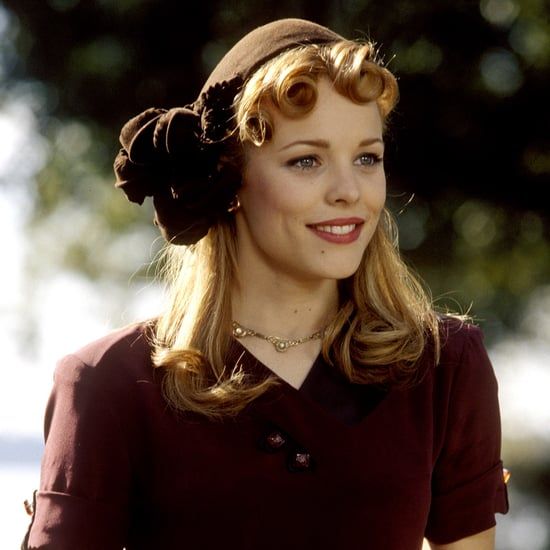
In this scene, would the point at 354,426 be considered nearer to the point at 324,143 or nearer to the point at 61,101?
the point at 324,143

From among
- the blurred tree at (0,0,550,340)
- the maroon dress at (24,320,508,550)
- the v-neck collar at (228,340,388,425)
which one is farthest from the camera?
the blurred tree at (0,0,550,340)

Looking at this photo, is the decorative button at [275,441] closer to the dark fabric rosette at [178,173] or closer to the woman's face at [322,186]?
the woman's face at [322,186]

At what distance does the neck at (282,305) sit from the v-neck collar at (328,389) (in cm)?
6

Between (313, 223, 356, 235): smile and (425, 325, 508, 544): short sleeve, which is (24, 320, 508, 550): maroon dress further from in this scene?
(313, 223, 356, 235): smile

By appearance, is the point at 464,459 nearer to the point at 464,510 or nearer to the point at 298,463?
the point at 464,510

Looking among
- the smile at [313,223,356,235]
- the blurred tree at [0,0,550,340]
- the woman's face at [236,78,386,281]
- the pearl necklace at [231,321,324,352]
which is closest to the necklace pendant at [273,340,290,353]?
the pearl necklace at [231,321,324,352]

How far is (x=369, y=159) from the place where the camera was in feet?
7.85

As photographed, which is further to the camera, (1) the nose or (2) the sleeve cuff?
(2) the sleeve cuff

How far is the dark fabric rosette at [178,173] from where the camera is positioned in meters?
2.43

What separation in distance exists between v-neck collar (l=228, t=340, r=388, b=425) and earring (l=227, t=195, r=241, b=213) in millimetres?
250

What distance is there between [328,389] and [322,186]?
1.28ft

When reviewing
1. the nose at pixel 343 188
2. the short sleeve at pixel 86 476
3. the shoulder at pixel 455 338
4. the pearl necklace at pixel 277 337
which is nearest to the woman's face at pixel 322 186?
the nose at pixel 343 188

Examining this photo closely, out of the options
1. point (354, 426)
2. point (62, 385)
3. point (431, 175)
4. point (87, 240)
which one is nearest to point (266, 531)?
point (354, 426)

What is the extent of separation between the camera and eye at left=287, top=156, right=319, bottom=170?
234cm
